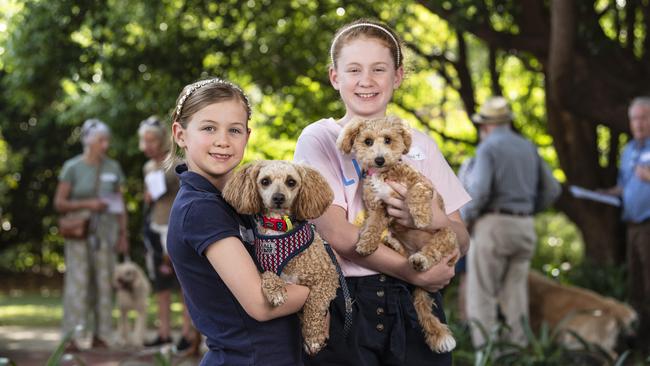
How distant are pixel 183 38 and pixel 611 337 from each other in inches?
258

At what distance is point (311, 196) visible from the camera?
9.43 feet

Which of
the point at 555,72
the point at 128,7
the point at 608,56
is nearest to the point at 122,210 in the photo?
the point at 128,7

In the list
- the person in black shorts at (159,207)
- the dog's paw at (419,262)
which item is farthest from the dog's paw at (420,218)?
the person in black shorts at (159,207)

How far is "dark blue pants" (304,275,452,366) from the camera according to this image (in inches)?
128

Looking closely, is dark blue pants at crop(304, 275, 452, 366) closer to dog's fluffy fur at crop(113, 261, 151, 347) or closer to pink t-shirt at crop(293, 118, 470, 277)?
pink t-shirt at crop(293, 118, 470, 277)

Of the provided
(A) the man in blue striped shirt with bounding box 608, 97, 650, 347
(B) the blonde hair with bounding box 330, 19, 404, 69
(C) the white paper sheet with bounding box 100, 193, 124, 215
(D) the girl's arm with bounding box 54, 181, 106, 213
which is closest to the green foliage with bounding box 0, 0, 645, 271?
(C) the white paper sheet with bounding box 100, 193, 124, 215

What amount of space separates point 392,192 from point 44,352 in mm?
6912

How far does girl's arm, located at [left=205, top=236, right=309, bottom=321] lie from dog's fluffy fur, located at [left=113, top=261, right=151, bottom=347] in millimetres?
7281

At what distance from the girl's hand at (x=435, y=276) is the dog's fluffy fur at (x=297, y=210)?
0.46m

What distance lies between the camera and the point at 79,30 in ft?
39.5

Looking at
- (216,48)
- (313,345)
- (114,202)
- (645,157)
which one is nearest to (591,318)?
(645,157)

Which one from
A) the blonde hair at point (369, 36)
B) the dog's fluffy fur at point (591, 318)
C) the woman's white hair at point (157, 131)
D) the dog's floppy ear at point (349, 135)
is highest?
the blonde hair at point (369, 36)

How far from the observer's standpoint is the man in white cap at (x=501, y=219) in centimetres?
829

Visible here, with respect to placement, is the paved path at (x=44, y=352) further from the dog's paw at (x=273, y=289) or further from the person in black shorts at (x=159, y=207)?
the dog's paw at (x=273, y=289)
